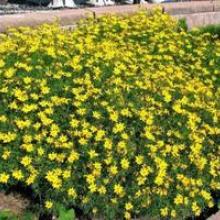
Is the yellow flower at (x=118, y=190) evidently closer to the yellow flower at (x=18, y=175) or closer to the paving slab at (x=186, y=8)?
the yellow flower at (x=18, y=175)

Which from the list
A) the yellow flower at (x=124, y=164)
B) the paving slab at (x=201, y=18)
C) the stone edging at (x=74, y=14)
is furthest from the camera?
the paving slab at (x=201, y=18)

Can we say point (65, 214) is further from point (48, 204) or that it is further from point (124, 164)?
point (124, 164)

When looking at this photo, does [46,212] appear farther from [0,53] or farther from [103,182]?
[0,53]

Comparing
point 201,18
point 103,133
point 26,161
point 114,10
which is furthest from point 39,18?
point 201,18

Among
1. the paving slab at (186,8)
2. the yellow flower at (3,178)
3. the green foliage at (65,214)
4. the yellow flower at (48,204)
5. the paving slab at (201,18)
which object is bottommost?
the green foliage at (65,214)

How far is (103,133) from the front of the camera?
5039 mm

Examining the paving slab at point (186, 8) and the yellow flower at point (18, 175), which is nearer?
the yellow flower at point (18, 175)

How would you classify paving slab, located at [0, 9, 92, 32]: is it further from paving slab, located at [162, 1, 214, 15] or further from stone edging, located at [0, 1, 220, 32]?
paving slab, located at [162, 1, 214, 15]

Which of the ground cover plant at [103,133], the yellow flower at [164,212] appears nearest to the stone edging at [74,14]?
the ground cover plant at [103,133]

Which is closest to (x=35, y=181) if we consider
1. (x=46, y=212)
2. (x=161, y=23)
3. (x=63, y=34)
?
(x=46, y=212)

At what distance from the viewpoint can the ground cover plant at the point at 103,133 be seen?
16.3ft

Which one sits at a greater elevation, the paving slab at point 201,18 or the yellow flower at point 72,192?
the paving slab at point 201,18

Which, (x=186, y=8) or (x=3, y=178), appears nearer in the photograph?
(x=3, y=178)

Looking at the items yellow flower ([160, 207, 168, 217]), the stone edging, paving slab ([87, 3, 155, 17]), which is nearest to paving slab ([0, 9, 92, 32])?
the stone edging
